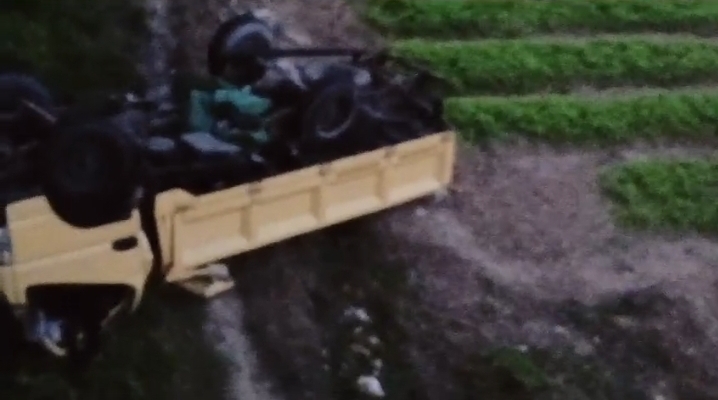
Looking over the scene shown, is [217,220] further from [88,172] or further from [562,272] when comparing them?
[562,272]

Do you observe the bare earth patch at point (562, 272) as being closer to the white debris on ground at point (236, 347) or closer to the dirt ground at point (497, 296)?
the dirt ground at point (497, 296)

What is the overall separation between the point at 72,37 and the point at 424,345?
2486 millimetres

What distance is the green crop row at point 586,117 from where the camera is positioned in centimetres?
522

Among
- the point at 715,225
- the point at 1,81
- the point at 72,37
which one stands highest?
the point at 1,81

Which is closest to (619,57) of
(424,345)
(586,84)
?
(586,84)

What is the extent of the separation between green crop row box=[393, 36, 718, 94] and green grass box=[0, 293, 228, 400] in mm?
2305

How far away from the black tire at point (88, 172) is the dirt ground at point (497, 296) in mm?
711

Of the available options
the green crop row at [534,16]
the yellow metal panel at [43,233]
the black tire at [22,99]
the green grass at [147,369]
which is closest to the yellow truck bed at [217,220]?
the yellow metal panel at [43,233]

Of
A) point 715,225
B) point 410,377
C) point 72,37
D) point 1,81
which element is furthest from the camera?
point 72,37

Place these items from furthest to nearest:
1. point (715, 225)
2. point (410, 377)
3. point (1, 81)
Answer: point (715, 225), point (1, 81), point (410, 377)

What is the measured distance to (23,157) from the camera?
368cm

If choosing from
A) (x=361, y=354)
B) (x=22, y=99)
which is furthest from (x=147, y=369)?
(x=22, y=99)

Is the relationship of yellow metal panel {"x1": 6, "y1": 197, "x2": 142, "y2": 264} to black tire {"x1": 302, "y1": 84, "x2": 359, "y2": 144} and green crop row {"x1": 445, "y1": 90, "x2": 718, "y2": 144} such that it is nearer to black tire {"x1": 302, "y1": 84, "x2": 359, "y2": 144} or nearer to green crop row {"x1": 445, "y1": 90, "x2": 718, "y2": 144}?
black tire {"x1": 302, "y1": 84, "x2": 359, "y2": 144}

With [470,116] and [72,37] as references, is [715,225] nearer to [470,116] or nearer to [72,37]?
[470,116]
